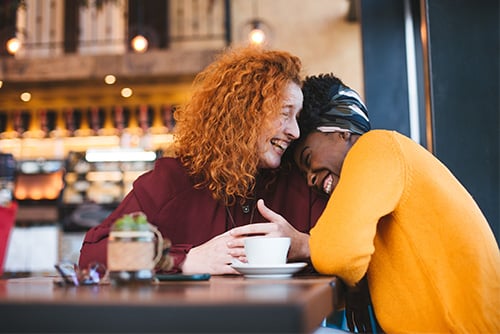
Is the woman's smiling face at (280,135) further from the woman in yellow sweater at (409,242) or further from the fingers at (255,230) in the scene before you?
the woman in yellow sweater at (409,242)

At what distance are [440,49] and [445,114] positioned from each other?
0.87ft

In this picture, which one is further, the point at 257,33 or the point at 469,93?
the point at 257,33

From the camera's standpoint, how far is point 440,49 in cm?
262

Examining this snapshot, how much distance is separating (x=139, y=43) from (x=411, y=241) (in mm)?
6311

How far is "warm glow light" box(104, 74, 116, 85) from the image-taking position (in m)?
6.96

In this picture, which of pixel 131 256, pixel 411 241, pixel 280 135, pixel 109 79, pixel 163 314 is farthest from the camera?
pixel 109 79

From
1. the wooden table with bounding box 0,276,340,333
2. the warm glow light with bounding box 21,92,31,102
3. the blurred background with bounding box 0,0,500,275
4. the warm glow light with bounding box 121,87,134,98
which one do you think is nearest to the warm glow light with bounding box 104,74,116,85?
the blurred background with bounding box 0,0,500,275

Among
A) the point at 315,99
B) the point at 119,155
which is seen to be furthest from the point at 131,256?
the point at 119,155

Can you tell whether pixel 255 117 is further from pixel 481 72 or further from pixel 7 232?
pixel 7 232

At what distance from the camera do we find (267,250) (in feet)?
5.22

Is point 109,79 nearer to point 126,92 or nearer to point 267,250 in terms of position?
point 126,92

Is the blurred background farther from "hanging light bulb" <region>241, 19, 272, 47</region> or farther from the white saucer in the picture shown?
the white saucer

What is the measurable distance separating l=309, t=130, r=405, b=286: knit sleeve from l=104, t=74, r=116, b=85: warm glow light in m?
5.78

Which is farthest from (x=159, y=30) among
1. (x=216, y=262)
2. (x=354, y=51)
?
(x=216, y=262)
